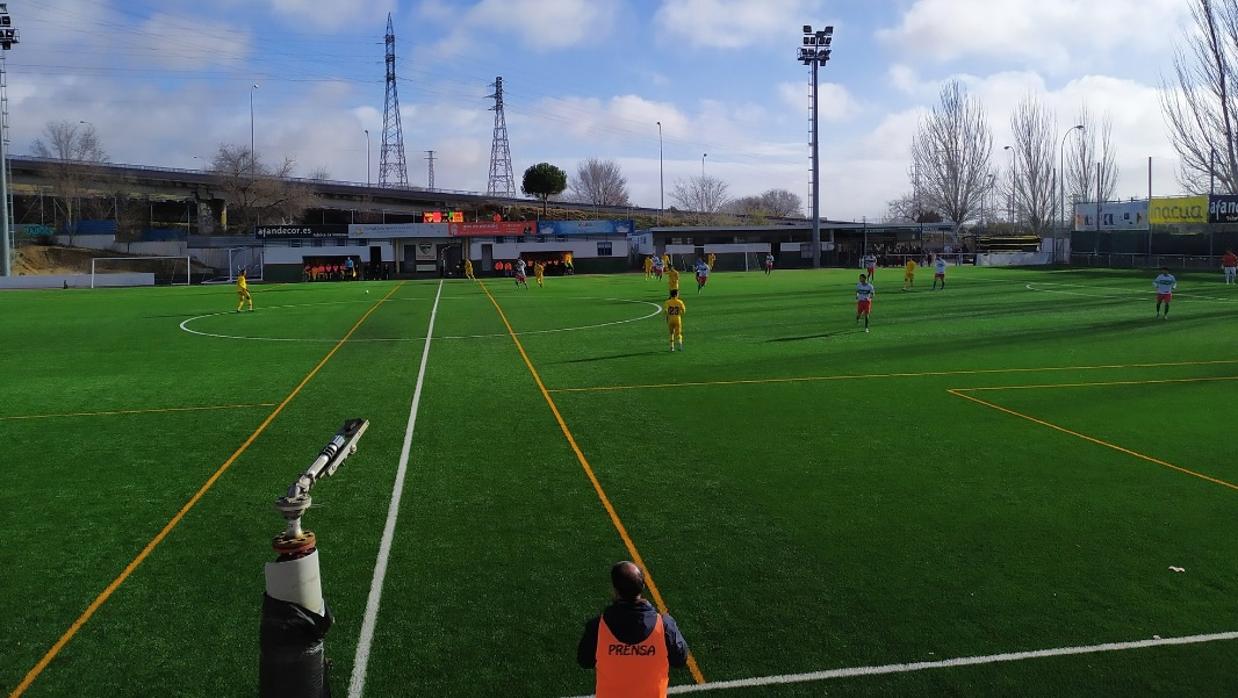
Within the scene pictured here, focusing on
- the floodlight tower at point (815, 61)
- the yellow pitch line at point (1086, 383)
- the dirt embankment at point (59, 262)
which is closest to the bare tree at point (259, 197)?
the dirt embankment at point (59, 262)

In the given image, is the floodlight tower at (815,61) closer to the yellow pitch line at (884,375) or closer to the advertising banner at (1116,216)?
the advertising banner at (1116,216)

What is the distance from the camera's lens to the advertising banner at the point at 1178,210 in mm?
58688

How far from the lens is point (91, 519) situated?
31.7ft

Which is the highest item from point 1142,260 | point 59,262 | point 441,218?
point 441,218

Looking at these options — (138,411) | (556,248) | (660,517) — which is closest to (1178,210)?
(556,248)

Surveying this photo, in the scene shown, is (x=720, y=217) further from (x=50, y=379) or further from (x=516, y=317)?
(x=50, y=379)

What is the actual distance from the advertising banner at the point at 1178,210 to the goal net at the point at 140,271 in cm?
7200

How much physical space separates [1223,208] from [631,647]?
66.1m

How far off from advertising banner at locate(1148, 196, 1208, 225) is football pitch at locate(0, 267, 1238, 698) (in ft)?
148

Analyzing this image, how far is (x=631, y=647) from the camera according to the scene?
4.43 m

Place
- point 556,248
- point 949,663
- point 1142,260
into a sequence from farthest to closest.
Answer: point 556,248 < point 1142,260 < point 949,663

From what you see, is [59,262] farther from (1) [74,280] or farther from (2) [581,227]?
(2) [581,227]

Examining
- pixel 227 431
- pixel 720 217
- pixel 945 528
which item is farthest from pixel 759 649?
pixel 720 217

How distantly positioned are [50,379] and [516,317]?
1661cm
